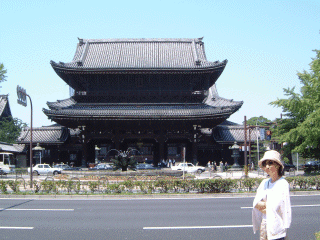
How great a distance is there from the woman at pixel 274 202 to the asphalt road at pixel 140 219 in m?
4.50

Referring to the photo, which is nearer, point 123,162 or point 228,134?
point 123,162

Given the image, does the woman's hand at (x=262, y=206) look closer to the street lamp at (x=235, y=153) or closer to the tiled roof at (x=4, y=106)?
the street lamp at (x=235, y=153)

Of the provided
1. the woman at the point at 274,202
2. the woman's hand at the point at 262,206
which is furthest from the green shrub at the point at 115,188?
the woman's hand at the point at 262,206

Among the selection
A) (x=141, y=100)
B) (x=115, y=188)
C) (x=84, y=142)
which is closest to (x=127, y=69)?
(x=141, y=100)

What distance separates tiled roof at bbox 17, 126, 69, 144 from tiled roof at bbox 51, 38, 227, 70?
937 cm

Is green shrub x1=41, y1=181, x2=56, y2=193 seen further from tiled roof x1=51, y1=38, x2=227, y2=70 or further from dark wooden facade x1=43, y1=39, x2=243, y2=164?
tiled roof x1=51, y1=38, x2=227, y2=70

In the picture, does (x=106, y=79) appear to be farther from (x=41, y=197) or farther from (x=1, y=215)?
(x=1, y=215)

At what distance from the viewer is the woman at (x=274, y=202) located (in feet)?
17.8

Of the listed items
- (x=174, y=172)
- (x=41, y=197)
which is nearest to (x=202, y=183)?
(x=41, y=197)

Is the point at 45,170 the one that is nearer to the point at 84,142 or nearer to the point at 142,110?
the point at 84,142

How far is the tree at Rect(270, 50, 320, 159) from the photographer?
29.9 meters

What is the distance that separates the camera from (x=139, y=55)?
44438 millimetres

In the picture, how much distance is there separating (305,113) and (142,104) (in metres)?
17.2

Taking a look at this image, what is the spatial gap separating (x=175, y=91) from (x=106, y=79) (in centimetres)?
775
